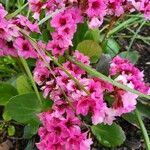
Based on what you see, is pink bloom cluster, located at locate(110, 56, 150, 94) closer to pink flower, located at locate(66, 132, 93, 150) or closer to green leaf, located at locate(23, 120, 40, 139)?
pink flower, located at locate(66, 132, 93, 150)

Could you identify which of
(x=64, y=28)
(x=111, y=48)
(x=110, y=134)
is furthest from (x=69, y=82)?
(x=111, y=48)

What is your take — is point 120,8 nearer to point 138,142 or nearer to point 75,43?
point 75,43

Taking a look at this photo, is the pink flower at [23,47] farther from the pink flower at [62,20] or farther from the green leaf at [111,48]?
the green leaf at [111,48]

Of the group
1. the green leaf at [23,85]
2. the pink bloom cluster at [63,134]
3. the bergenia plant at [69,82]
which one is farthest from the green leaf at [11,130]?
the pink bloom cluster at [63,134]

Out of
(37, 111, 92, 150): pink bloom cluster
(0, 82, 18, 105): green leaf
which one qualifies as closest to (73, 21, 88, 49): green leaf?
(0, 82, 18, 105): green leaf

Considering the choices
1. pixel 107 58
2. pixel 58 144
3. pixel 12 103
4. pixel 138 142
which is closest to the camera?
pixel 58 144

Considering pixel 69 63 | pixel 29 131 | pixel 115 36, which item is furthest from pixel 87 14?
pixel 115 36
